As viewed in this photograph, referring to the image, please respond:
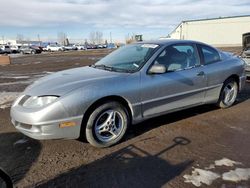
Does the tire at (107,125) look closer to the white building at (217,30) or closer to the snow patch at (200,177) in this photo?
the snow patch at (200,177)

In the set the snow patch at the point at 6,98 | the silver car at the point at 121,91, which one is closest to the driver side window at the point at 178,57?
the silver car at the point at 121,91

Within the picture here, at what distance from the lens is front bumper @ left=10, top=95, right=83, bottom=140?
3.91 m

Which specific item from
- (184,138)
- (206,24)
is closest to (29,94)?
(184,138)

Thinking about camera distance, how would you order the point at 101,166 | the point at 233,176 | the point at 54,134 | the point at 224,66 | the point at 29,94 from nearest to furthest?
the point at 233,176 → the point at 101,166 → the point at 54,134 → the point at 29,94 → the point at 224,66

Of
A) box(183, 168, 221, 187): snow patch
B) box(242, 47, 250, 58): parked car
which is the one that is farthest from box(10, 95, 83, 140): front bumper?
box(242, 47, 250, 58): parked car

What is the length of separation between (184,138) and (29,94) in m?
2.46

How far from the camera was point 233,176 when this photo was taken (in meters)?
3.43

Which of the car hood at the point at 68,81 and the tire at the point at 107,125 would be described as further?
the tire at the point at 107,125

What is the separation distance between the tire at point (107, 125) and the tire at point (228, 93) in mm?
2609

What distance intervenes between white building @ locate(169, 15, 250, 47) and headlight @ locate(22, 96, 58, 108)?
2463 inches

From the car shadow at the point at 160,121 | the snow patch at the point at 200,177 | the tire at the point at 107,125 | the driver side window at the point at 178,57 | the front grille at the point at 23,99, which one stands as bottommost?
the snow patch at the point at 200,177

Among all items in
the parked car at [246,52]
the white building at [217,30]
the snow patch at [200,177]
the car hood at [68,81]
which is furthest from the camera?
the white building at [217,30]

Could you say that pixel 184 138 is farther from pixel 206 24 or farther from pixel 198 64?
pixel 206 24

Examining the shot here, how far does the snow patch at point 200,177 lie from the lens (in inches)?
130
